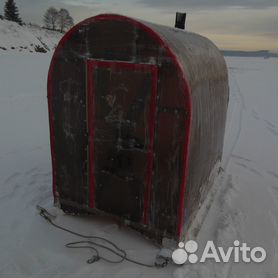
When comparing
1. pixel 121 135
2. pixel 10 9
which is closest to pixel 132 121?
pixel 121 135

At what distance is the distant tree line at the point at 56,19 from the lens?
69188mm

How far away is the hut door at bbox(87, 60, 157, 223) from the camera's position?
11.1ft

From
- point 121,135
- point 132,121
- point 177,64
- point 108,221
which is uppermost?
point 177,64

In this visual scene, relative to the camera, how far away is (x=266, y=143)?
7.91m

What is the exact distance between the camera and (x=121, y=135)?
11.9ft

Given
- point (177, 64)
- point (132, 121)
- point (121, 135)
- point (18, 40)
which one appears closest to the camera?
point (177, 64)

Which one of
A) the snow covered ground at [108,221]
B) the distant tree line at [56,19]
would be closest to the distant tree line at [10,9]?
the distant tree line at [56,19]

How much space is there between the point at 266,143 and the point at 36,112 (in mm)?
6398

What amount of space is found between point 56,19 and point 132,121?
237 feet

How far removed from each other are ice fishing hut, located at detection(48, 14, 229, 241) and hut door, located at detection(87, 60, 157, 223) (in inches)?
0.4

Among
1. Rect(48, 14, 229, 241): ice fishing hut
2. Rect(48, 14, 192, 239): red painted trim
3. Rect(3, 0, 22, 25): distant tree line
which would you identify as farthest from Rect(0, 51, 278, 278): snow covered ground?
Rect(3, 0, 22, 25): distant tree line

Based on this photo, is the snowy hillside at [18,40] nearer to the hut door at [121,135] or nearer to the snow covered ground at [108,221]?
the snow covered ground at [108,221]

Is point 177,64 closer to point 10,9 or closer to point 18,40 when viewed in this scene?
point 18,40

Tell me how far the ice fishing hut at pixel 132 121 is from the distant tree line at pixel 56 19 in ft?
230
